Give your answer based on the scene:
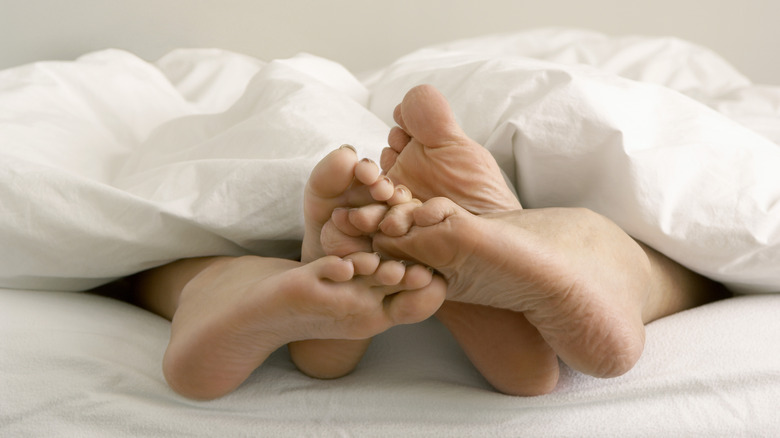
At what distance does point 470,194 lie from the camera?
612mm

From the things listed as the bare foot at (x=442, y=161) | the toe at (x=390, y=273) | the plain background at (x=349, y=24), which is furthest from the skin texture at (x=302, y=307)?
the plain background at (x=349, y=24)

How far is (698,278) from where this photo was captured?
759mm

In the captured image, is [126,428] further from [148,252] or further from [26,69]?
[26,69]

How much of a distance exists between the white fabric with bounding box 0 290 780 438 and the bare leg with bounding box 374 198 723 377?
0.16 ft

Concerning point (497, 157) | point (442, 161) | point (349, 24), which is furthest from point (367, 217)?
point (349, 24)

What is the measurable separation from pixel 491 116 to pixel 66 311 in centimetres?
51

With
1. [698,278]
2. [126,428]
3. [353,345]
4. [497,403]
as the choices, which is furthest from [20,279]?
[698,278]

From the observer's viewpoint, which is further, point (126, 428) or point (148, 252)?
point (148, 252)

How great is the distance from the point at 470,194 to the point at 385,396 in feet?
0.65

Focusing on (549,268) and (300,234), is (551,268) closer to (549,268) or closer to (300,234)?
(549,268)

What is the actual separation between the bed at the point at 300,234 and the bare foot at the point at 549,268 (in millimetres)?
59

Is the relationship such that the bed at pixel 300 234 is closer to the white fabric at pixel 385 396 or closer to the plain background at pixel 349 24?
the white fabric at pixel 385 396

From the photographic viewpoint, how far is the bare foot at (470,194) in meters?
0.58

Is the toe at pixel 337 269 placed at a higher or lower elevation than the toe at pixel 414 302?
higher
